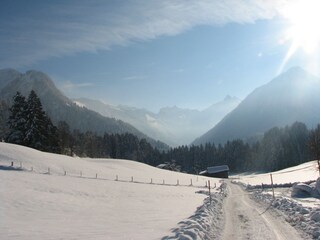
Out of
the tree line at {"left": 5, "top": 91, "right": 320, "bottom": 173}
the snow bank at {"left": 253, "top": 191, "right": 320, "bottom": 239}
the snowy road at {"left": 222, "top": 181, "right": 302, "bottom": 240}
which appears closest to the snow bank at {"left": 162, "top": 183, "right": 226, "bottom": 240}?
the snowy road at {"left": 222, "top": 181, "right": 302, "bottom": 240}

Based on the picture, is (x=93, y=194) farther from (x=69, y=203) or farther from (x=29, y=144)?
(x=29, y=144)

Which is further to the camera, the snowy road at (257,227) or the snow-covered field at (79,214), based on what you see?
the snow-covered field at (79,214)

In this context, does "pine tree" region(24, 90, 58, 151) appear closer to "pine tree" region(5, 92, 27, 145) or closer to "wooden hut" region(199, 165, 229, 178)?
"pine tree" region(5, 92, 27, 145)

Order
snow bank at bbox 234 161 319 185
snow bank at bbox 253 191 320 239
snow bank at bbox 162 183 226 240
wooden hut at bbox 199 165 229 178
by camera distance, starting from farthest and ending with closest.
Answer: wooden hut at bbox 199 165 229 178 → snow bank at bbox 234 161 319 185 → snow bank at bbox 253 191 320 239 → snow bank at bbox 162 183 226 240

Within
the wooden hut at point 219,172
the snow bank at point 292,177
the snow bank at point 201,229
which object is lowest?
the snow bank at point 201,229

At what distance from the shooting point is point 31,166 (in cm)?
5066

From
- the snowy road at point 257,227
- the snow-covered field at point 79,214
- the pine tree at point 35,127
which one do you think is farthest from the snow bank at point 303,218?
the pine tree at point 35,127

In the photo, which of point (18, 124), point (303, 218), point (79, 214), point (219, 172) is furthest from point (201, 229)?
point (219, 172)

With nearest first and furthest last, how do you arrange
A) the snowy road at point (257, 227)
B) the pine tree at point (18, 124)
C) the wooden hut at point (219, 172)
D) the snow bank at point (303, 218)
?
1. the snowy road at point (257, 227)
2. the snow bank at point (303, 218)
3. the pine tree at point (18, 124)
4. the wooden hut at point (219, 172)

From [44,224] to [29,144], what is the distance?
62501mm

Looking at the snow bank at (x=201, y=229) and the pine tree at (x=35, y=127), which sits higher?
the pine tree at (x=35, y=127)

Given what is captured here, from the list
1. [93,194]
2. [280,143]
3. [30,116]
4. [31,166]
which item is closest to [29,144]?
[30,116]

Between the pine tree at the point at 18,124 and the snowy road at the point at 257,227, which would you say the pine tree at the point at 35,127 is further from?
the snowy road at the point at 257,227

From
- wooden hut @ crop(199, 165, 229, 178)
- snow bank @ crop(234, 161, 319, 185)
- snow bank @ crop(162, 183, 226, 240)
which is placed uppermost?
wooden hut @ crop(199, 165, 229, 178)
